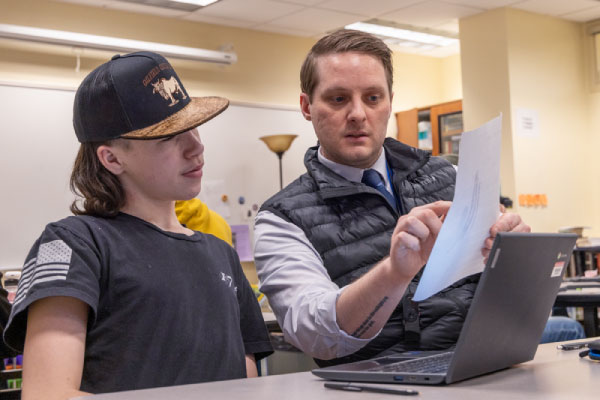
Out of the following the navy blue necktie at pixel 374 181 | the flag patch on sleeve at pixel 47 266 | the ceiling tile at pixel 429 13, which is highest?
the ceiling tile at pixel 429 13

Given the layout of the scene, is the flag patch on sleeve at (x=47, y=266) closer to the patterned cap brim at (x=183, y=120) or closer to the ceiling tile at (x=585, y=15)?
the patterned cap brim at (x=183, y=120)

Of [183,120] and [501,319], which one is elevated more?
[183,120]

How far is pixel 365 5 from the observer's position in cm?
628

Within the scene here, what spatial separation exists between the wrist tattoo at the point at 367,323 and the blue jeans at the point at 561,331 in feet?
6.47

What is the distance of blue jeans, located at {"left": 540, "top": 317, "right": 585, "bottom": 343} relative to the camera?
10.2ft

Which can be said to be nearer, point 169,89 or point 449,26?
point 169,89

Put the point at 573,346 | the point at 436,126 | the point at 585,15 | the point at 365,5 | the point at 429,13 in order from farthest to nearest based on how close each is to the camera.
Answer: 1. the point at 436,126
2. the point at 585,15
3. the point at 429,13
4. the point at 365,5
5. the point at 573,346

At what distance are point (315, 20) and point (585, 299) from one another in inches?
172

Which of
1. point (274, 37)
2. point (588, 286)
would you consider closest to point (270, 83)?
point (274, 37)

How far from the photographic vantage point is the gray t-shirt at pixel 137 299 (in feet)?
3.91

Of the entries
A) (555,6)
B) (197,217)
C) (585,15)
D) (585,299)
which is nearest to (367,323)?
(585,299)

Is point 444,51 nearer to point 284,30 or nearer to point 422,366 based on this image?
point 284,30

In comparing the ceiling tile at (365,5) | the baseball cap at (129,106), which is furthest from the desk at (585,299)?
the ceiling tile at (365,5)

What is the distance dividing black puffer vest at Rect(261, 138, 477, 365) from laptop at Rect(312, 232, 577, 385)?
12.9 inches
